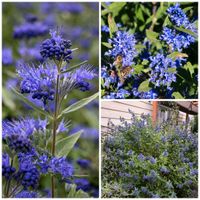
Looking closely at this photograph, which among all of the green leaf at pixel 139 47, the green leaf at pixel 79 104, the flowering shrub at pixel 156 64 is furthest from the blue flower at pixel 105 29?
the green leaf at pixel 79 104

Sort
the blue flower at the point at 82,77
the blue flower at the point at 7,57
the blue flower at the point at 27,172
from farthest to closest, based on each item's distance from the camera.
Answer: the blue flower at the point at 7,57
the blue flower at the point at 82,77
the blue flower at the point at 27,172

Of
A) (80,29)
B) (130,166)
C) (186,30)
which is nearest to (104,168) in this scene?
(130,166)

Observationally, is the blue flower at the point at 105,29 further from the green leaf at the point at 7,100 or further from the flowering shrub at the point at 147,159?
the green leaf at the point at 7,100

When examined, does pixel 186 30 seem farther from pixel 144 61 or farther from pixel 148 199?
pixel 148 199

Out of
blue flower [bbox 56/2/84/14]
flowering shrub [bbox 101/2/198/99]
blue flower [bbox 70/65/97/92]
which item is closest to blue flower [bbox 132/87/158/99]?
flowering shrub [bbox 101/2/198/99]

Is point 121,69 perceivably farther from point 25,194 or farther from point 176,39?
point 25,194

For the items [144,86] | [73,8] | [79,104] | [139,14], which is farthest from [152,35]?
[73,8]
